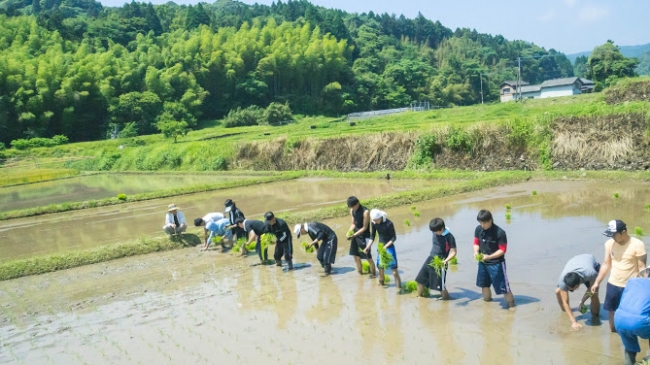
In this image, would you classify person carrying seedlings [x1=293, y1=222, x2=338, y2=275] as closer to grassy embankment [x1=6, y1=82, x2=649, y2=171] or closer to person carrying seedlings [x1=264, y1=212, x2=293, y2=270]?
person carrying seedlings [x1=264, y1=212, x2=293, y2=270]

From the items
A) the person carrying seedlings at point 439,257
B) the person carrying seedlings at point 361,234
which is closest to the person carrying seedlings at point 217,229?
the person carrying seedlings at point 361,234

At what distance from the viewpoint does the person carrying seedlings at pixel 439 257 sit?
29.3ft

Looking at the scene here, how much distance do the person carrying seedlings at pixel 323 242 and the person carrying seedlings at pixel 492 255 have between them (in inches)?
136

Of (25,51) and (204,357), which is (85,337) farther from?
(25,51)

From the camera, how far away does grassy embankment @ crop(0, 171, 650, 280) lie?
13.7 m

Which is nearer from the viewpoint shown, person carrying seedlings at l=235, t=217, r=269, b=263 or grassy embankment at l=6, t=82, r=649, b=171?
person carrying seedlings at l=235, t=217, r=269, b=263

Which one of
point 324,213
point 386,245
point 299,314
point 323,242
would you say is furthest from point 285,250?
point 324,213

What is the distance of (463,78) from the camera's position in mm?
99438

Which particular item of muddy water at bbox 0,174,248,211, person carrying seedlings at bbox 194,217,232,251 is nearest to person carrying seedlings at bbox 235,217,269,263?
person carrying seedlings at bbox 194,217,232,251

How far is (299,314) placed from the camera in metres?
9.13

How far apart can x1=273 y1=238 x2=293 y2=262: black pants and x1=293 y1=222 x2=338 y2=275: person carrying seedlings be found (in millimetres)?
629

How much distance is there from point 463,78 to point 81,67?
60.5 metres

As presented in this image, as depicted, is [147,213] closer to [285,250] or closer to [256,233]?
[256,233]

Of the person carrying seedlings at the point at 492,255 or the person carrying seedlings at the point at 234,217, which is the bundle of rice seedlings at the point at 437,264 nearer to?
the person carrying seedlings at the point at 492,255
